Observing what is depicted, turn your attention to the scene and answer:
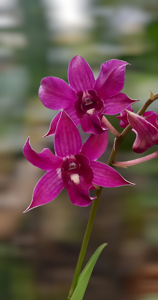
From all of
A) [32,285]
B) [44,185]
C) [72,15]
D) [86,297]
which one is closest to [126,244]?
[86,297]

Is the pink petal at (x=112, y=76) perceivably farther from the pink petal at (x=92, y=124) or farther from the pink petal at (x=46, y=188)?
the pink petal at (x=46, y=188)

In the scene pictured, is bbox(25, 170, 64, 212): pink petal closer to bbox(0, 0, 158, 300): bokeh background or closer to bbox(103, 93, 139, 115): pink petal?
bbox(103, 93, 139, 115): pink petal

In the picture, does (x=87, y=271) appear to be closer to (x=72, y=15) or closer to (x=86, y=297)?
(x=86, y=297)

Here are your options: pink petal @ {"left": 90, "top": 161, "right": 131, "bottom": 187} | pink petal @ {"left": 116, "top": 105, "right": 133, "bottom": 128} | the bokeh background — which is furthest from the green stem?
the bokeh background

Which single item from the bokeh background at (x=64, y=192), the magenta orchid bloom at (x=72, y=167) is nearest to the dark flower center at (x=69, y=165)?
the magenta orchid bloom at (x=72, y=167)

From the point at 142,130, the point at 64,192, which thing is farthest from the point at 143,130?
the point at 64,192
